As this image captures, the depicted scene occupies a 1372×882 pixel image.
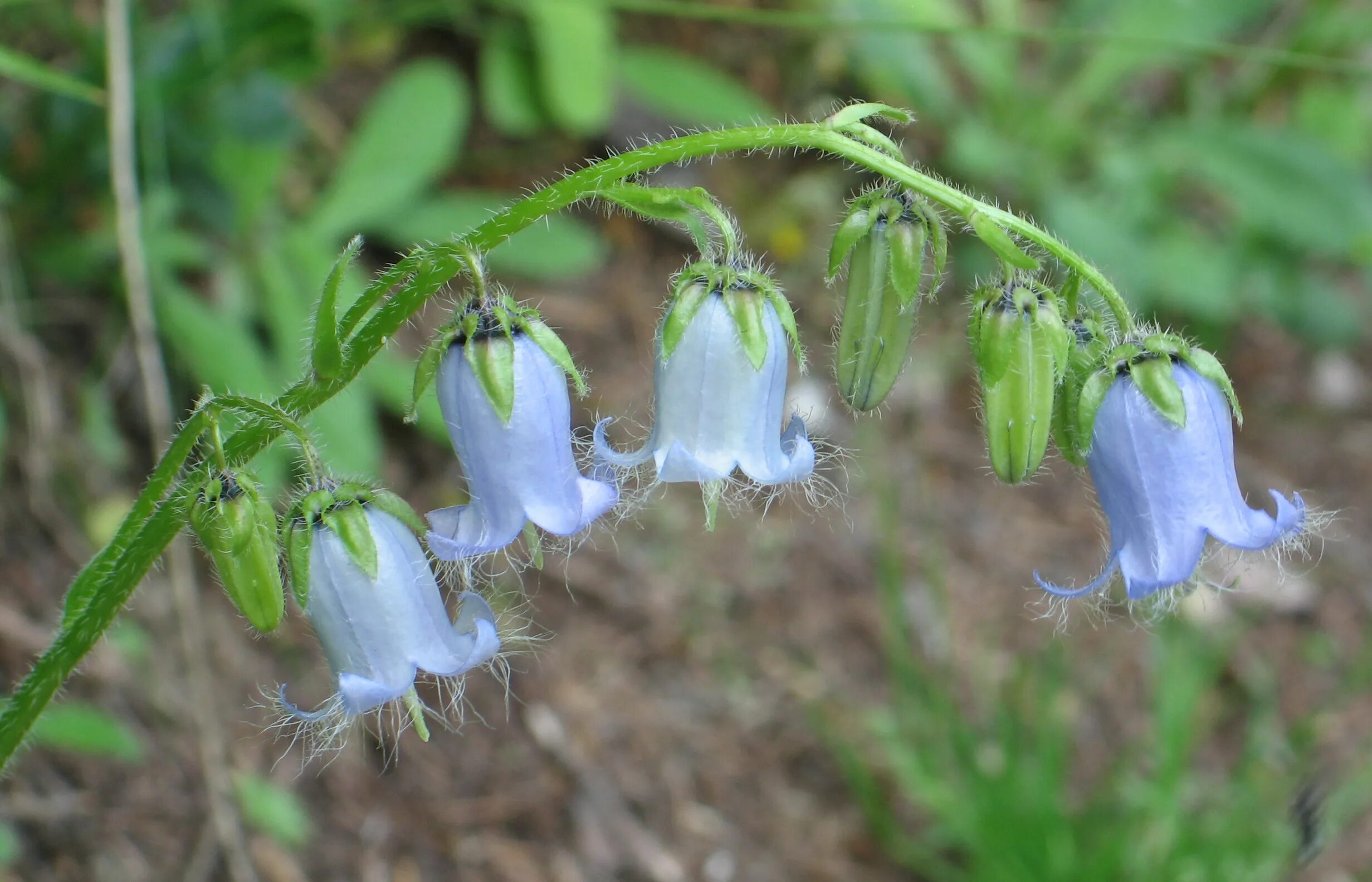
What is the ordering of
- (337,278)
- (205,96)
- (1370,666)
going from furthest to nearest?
(1370,666), (205,96), (337,278)

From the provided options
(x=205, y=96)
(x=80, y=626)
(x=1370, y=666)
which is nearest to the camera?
(x=80, y=626)

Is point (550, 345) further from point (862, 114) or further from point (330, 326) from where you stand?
point (862, 114)

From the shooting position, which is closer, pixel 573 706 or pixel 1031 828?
pixel 1031 828

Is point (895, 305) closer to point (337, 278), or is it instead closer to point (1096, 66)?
point (337, 278)

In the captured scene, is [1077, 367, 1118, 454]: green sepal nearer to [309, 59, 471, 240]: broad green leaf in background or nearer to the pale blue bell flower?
the pale blue bell flower

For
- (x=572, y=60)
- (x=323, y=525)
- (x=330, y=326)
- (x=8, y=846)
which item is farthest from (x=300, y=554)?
(x=572, y=60)

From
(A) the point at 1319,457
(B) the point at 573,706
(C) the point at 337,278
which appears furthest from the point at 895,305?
(A) the point at 1319,457
